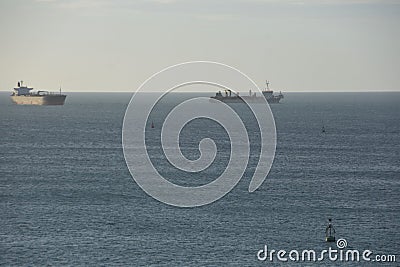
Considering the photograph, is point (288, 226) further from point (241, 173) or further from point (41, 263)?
point (241, 173)

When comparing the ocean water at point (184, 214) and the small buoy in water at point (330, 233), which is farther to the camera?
the small buoy in water at point (330, 233)

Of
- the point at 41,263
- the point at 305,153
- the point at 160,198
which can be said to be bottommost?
the point at 41,263

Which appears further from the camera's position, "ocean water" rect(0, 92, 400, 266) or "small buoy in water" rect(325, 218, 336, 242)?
"small buoy in water" rect(325, 218, 336, 242)

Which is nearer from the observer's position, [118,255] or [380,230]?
[118,255]

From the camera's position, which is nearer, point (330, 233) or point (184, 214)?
point (330, 233)

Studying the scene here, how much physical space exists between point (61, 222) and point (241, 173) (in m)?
44.4

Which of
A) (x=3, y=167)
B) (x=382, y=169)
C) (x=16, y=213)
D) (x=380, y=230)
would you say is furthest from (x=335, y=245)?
(x=3, y=167)

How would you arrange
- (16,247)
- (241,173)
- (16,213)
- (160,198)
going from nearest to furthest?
(16,247) < (16,213) < (160,198) < (241,173)

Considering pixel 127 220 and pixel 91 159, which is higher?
pixel 91 159

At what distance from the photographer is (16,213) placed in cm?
9969

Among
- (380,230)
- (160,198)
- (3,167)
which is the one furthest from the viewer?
(3,167)

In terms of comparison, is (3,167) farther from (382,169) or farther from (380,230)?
(380,230)

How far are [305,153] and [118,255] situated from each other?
9107 centimetres

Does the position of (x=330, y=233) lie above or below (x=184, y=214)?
below
